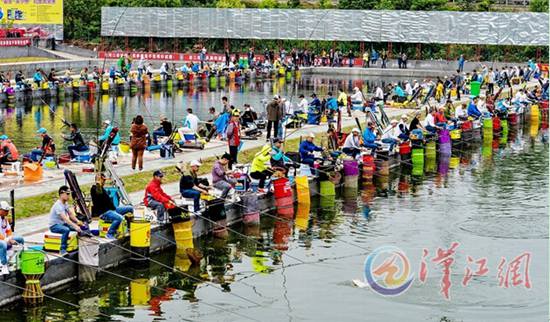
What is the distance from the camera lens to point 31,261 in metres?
21.9

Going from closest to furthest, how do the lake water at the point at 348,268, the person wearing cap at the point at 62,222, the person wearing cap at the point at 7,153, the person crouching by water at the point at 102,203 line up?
the lake water at the point at 348,268 < the person wearing cap at the point at 62,222 < the person crouching by water at the point at 102,203 < the person wearing cap at the point at 7,153

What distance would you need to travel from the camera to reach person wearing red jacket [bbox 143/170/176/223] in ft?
87.2

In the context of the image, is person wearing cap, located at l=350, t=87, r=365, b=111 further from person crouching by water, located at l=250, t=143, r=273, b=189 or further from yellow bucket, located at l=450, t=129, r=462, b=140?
person crouching by water, located at l=250, t=143, r=273, b=189

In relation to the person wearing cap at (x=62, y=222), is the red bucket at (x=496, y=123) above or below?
below

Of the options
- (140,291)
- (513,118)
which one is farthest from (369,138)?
(513,118)

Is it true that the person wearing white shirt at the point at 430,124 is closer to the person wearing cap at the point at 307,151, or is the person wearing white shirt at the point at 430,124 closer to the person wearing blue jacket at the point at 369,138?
the person wearing blue jacket at the point at 369,138

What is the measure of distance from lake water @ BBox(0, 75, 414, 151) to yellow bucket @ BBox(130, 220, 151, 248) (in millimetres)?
15293

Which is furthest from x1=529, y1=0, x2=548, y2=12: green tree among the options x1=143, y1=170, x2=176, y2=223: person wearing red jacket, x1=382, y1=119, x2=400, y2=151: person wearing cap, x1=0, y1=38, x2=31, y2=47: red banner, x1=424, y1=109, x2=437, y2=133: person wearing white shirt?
x1=143, y1=170, x2=176, y2=223: person wearing red jacket

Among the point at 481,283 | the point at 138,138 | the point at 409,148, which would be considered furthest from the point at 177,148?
the point at 481,283

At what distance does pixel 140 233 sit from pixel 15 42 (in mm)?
61763

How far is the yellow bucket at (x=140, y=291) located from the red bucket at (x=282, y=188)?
7.40 m

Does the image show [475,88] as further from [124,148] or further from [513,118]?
[124,148]

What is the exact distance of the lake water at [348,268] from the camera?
23.0m

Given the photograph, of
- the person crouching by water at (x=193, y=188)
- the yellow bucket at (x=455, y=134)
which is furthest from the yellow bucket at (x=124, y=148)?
the yellow bucket at (x=455, y=134)
